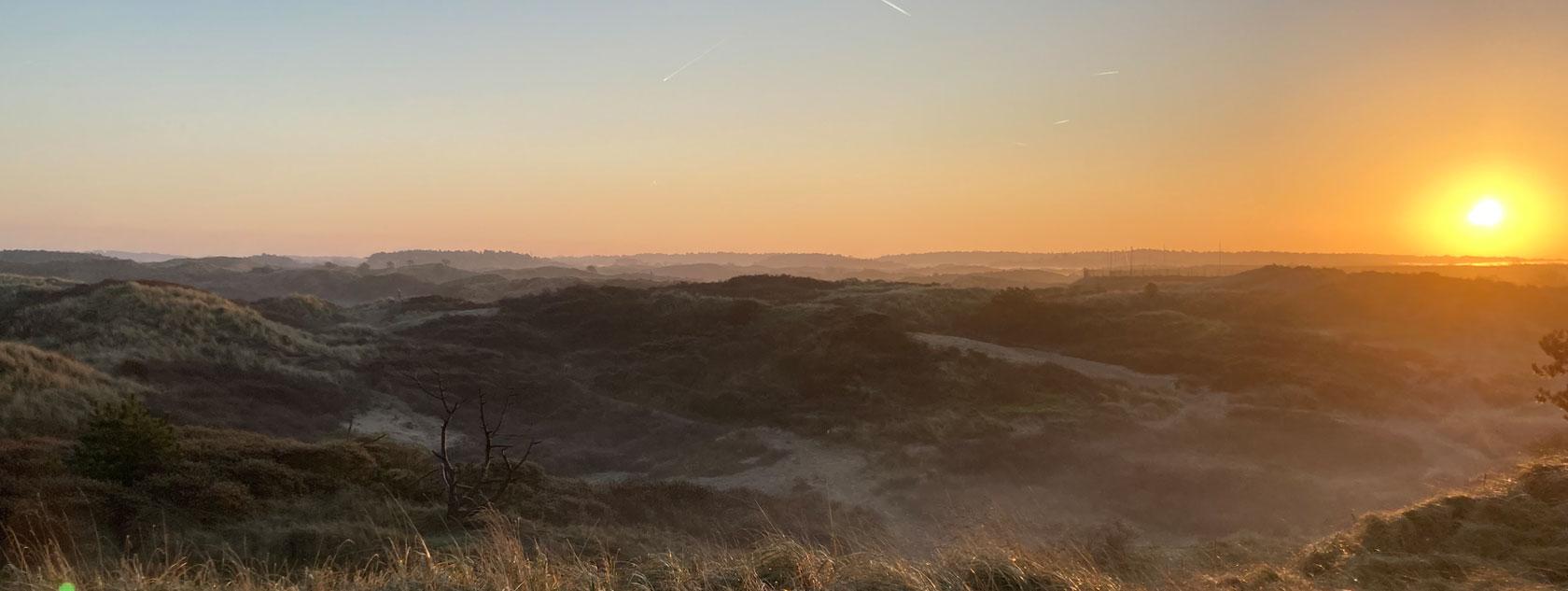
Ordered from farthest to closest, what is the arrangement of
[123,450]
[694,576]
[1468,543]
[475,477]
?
[475,477], [123,450], [1468,543], [694,576]

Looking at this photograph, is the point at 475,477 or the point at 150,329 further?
the point at 150,329

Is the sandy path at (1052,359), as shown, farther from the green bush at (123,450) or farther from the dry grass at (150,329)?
the green bush at (123,450)

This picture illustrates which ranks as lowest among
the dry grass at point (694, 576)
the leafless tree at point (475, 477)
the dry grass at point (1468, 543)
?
the leafless tree at point (475, 477)

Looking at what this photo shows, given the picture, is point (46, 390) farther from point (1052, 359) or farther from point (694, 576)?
point (1052, 359)

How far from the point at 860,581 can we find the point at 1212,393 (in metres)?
27.5

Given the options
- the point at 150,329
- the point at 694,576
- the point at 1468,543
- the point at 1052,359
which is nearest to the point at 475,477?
the point at 694,576

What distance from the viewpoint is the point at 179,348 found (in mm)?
29875

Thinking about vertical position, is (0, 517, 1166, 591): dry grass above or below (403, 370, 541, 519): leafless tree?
above

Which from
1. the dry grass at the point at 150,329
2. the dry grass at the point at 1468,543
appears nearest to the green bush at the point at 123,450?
the dry grass at the point at 1468,543

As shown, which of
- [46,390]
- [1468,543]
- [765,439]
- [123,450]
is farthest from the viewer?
[765,439]

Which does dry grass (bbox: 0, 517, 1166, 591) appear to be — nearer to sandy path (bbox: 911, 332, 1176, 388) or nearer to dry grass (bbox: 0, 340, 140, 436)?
dry grass (bbox: 0, 340, 140, 436)

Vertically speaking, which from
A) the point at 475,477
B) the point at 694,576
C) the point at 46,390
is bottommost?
the point at 475,477

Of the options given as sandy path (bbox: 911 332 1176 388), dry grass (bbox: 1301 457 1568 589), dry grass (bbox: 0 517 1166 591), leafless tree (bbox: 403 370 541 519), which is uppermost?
dry grass (bbox: 0 517 1166 591)

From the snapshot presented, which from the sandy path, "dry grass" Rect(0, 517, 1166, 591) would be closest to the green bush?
"dry grass" Rect(0, 517, 1166, 591)
